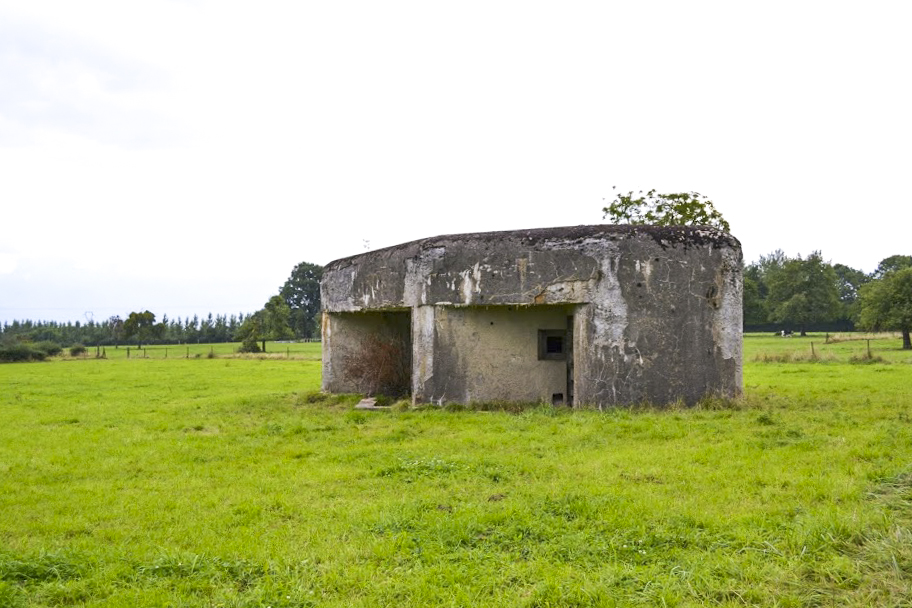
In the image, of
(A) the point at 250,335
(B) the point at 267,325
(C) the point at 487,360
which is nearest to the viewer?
(C) the point at 487,360

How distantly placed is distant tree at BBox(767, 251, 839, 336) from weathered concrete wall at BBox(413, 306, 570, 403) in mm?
44771

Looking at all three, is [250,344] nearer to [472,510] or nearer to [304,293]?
[304,293]

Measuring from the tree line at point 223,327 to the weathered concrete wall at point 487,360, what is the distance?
111 feet

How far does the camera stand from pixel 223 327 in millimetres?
70062

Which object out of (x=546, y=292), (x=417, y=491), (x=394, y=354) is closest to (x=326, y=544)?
(x=417, y=491)

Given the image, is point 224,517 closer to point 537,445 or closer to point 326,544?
point 326,544

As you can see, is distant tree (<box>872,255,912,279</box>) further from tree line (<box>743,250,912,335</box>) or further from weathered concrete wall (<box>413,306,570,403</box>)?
weathered concrete wall (<box>413,306,570,403</box>)

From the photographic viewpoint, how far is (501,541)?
4711mm

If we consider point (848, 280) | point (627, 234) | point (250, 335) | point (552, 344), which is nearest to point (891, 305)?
point (552, 344)

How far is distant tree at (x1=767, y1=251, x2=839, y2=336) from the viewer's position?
50.9m

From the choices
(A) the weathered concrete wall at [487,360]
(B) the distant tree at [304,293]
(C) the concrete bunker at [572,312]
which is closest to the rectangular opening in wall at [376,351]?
(C) the concrete bunker at [572,312]

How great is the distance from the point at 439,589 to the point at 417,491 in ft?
7.10

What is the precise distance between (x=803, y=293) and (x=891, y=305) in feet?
70.4

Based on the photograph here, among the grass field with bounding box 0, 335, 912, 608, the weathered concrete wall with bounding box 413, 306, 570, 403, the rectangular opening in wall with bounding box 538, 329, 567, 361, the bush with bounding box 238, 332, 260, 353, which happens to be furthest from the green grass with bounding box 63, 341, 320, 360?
the grass field with bounding box 0, 335, 912, 608
